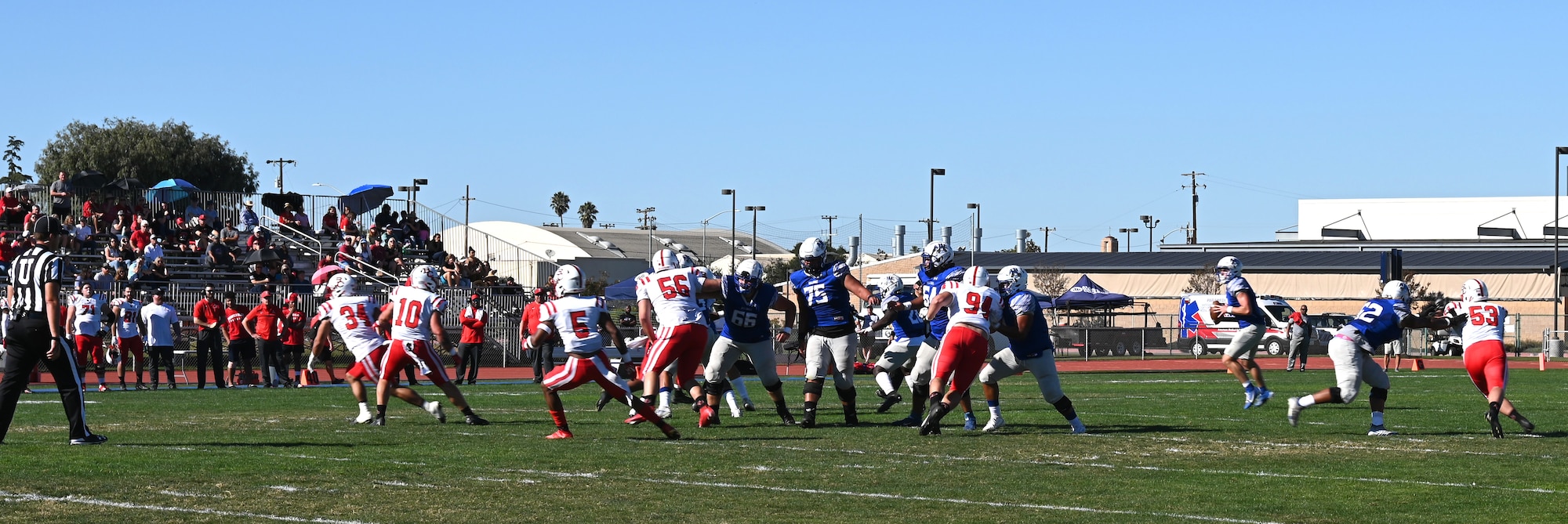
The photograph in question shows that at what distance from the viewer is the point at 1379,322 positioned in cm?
1402

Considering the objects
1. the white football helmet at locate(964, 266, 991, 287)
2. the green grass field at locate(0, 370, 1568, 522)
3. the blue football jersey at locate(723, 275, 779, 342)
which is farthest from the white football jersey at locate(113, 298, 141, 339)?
the white football helmet at locate(964, 266, 991, 287)

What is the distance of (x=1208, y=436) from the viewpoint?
1376cm

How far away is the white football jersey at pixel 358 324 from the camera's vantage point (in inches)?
606

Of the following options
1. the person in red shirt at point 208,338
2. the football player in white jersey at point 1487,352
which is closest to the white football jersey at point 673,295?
the football player in white jersey at point 1487,352

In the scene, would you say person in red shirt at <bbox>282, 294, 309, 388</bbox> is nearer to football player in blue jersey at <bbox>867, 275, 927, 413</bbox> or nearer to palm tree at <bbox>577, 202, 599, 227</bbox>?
football player in blue jersey at <bbox>867, 275, 927, 413</bbox>

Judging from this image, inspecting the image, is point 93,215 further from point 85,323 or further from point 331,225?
point 85,323

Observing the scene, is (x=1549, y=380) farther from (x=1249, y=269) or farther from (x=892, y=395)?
(x=1249, y=269)

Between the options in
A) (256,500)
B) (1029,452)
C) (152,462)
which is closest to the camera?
(256,500)

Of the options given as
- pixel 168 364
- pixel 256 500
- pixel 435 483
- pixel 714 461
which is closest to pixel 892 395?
pixel 714 461

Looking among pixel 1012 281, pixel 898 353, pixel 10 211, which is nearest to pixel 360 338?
pixel 898 353

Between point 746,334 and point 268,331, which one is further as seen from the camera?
point 268,331

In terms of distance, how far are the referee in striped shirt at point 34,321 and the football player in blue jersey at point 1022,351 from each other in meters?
7.01

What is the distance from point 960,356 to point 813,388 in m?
1.74

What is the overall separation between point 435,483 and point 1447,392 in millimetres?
16367
